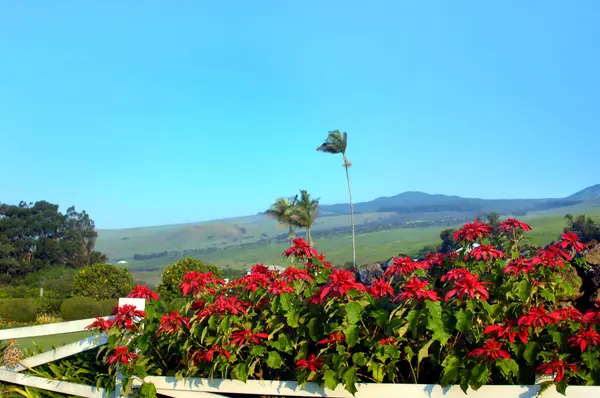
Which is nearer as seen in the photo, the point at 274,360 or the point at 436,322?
the point at 436,322

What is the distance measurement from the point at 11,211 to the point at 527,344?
46.1 metres

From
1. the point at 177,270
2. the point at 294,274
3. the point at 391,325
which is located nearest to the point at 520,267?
the point at 391,325

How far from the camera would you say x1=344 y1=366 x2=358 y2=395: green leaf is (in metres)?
3.11

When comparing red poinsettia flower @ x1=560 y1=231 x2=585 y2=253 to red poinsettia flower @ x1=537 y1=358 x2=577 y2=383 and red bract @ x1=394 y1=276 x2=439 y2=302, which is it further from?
red bract @ x1=394 y1=276 x2=439 y2=302

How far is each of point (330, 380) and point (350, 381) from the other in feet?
0.39

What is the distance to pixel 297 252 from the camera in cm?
379

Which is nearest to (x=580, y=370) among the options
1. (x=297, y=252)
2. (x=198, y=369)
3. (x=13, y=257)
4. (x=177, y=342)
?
(x=297, y=252)

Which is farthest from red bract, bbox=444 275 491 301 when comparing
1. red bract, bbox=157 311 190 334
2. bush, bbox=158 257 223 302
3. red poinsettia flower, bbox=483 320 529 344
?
bush, bbox=158 257 223 302

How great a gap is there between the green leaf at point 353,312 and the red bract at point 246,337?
587 mm

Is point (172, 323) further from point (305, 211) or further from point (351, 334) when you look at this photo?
point (305, 211)

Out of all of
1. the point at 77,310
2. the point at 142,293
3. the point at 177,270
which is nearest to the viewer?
the point at 142,293

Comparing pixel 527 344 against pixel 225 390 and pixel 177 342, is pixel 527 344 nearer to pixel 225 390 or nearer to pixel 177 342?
pixel 225 390

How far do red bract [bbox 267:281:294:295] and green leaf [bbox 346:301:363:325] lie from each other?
17.5 inches

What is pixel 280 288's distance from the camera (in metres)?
3.46
